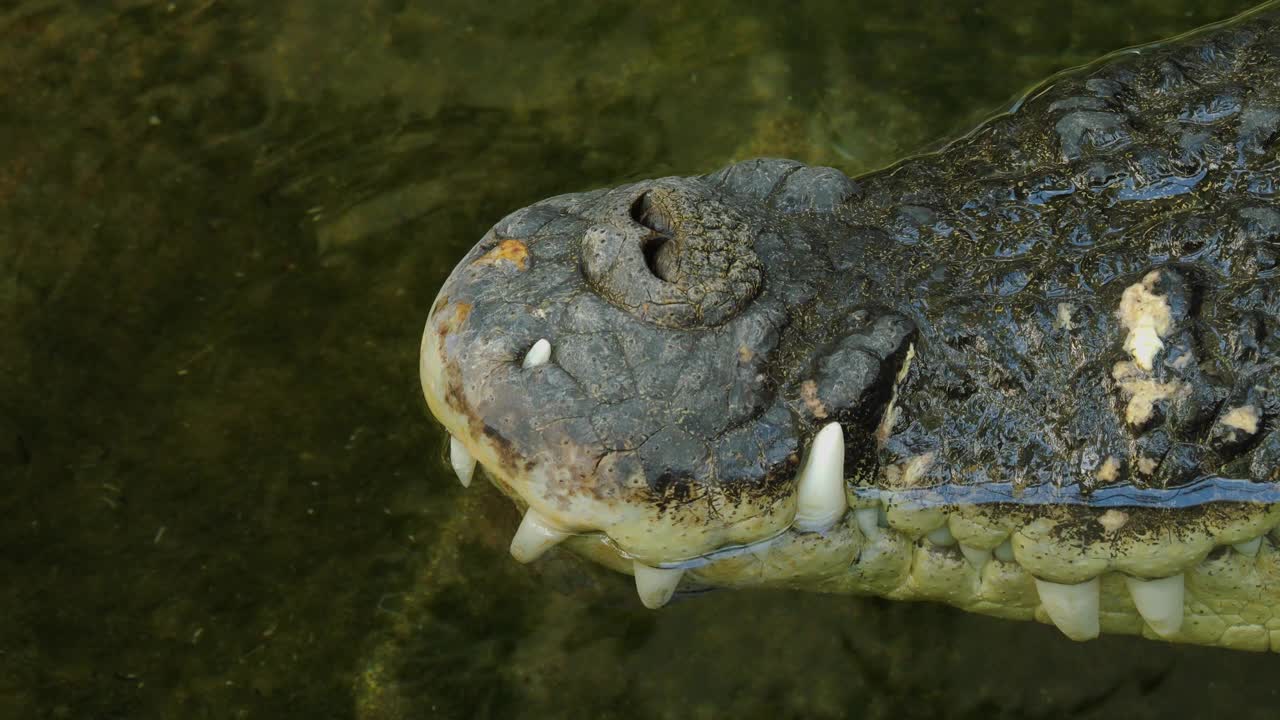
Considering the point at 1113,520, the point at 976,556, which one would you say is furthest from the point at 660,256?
the point at 1113,520

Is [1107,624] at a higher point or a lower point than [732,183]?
lower

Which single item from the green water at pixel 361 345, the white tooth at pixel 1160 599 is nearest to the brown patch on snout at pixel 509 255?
the green water at pixel 361 345

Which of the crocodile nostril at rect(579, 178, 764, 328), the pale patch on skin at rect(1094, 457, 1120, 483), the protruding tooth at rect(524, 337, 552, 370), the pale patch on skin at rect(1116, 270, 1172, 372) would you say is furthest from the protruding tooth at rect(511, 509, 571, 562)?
the pale patch on skin at rect(1116, 270, 1172, 372)

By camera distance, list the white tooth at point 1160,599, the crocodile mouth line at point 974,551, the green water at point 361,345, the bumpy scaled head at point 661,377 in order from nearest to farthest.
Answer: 1. the bumpy scaled head at point 661,377
2. the crocodile mouth line at point 974,551
3. the white tooth at point 1160,599
4. the green water at point 361,345

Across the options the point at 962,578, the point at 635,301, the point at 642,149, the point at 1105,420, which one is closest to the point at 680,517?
the point at 635,301

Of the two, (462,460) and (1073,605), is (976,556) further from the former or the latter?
(462,460)

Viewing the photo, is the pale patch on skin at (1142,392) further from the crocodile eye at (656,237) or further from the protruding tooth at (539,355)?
the protruding tooth at (539,355)

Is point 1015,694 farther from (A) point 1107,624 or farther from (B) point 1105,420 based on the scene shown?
(B) point 1105,420
